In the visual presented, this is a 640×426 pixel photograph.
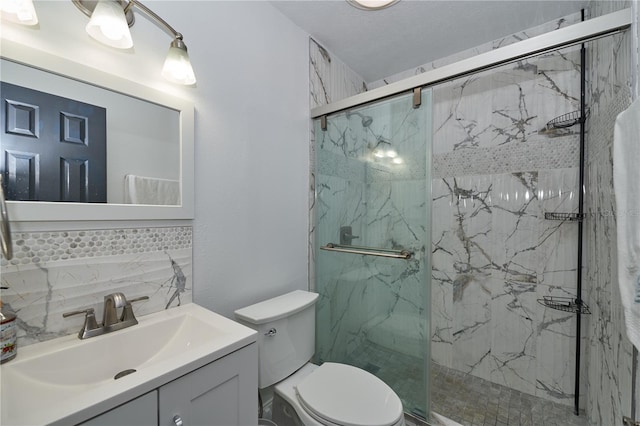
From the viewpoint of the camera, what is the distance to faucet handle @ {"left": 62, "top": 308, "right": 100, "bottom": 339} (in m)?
0.89

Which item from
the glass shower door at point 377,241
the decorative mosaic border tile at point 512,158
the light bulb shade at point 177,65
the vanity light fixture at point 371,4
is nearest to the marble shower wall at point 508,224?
the decorative mosaic border tile at point 512,158

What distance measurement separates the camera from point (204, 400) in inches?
31.2

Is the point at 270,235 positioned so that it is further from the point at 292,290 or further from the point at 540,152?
the point at 540,152

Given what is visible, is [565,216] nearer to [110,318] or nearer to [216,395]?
[216,395]

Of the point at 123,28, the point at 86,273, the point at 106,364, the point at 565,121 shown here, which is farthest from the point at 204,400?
the point at 565,121

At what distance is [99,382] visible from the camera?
85cm

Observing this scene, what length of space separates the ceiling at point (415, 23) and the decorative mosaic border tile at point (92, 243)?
4.81 feet

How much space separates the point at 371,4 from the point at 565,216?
1.69 metres

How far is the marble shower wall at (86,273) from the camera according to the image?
82 cm

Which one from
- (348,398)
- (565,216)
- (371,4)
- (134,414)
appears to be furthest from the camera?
(565,216)

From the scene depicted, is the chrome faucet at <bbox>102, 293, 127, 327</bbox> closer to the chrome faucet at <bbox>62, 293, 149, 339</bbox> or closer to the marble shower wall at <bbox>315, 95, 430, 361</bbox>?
the chrome faucet at <bbox>62, 293, 149, 339</bbox>

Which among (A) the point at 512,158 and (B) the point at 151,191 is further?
(A) the point at 512,158

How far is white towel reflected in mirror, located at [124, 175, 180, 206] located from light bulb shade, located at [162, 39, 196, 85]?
432mm

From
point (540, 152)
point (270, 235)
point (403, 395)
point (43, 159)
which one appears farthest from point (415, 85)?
point (403, 395)
